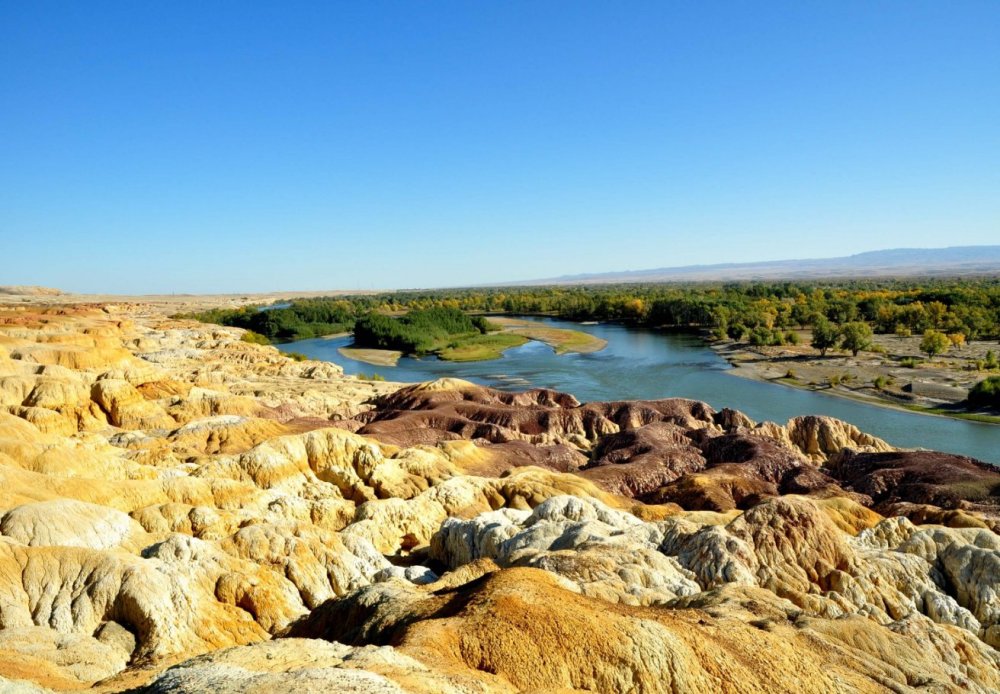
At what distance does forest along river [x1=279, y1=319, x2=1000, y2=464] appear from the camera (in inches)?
2258

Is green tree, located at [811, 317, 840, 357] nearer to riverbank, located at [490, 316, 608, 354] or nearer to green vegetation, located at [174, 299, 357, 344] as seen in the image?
riverbank, located at [490, 316, 608, 354]

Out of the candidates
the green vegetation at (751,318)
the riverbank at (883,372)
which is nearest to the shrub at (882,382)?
the riverbank at (883,372)

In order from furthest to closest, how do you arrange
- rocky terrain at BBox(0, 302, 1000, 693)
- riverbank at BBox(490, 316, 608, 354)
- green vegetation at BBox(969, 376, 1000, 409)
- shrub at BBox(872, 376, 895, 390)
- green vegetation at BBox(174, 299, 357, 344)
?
green vegetation at BBox(174, 299, 357, 344), riverbank at BBox(490, 316, 608, 354), shrub at BBox(872, 376, 895, 390), green vegetation at BBox(969, 376, 1000, 409), rocky terrain at BBox(0, 302, 1000, 693)

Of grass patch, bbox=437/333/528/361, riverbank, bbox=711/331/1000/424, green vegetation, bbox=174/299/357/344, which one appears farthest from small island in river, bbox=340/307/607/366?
riverbank, bbox=711/331/1000/424

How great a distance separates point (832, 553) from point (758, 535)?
211cm

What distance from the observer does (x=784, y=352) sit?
97375 millimetres

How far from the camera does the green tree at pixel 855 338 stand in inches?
3595

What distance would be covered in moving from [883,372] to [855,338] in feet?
40.8

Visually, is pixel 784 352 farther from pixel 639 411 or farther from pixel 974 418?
pixel 639 411

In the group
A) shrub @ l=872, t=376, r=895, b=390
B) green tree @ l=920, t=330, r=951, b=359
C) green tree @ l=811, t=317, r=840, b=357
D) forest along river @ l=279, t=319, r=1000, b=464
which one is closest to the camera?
forest along river @ l=279, t=319, r=1000, b=464

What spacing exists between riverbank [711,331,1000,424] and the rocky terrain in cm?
2797

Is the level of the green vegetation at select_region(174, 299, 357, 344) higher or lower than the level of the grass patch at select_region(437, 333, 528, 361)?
higher

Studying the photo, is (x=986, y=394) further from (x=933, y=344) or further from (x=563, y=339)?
(x=563, y=339)

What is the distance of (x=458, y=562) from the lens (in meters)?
23.8
